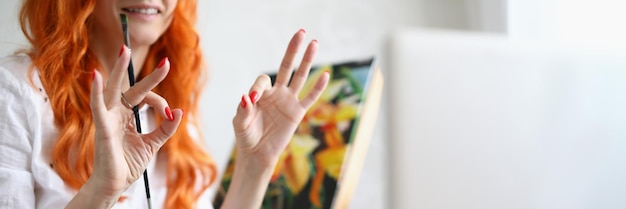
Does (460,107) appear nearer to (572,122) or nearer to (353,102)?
(572,122)

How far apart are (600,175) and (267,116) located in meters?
0.65

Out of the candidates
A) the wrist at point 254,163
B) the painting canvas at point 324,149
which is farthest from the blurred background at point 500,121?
the painting canvas at point 324,149

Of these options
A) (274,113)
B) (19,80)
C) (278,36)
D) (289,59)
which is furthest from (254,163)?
(278,36)

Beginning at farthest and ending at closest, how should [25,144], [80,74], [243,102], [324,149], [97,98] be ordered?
[324,149] < [80,74] < [25,144] < [243,102] < [97,98]

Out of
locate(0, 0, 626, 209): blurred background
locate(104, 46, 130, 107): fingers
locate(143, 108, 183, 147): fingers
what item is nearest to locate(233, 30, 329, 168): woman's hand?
locate(143, 108, 183, 147): fingers

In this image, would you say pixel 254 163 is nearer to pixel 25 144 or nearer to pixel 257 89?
pixel 257 89

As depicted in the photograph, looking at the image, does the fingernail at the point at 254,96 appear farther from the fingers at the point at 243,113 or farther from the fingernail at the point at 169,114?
the fingernail at the point at 169,114

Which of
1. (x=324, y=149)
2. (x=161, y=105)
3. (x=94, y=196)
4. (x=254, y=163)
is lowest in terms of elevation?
(x=324, y=149)

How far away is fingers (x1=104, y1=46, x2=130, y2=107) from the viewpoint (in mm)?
847

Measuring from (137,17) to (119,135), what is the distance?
0.37 m

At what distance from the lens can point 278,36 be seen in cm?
234

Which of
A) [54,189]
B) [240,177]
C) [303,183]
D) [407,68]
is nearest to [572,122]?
[407,68]

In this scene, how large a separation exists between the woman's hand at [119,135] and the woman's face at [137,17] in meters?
0.30

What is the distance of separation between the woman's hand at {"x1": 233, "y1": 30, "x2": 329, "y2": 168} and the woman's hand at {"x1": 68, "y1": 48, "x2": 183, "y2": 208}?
0.19 m
